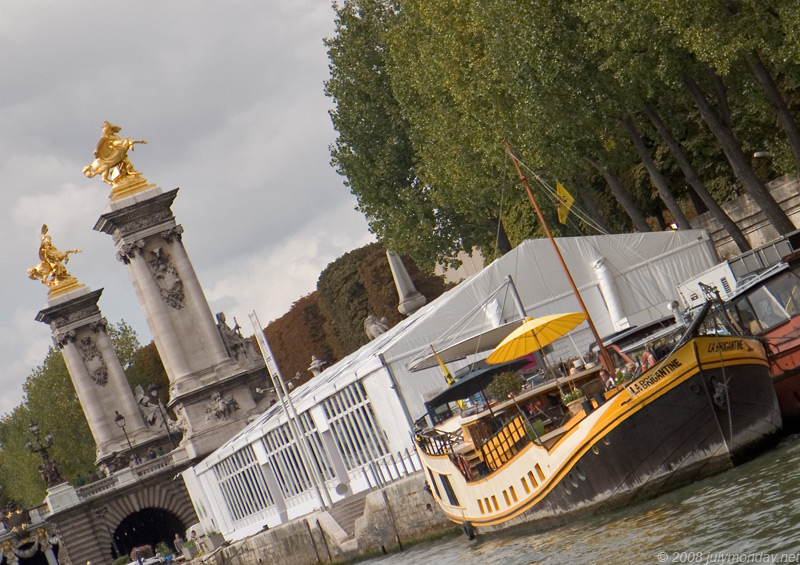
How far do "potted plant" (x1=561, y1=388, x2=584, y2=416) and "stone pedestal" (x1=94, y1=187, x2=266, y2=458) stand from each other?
45.6 m

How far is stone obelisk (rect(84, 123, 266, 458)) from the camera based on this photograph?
67875mm

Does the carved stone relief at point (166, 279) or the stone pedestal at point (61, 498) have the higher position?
the carved stone relief at point (166, 279)

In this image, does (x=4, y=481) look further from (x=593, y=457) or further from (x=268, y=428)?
(x=593, y=457)

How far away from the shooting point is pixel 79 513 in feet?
234

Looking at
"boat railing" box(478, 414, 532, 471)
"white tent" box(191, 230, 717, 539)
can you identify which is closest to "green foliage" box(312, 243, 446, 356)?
"white tent" box(191, 230, 717, 539)

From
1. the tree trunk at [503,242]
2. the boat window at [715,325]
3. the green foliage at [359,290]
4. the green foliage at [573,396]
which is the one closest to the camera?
the boat window at [715,325]

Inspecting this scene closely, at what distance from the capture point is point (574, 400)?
921 inches

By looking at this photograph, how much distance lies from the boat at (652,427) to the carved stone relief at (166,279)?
46.2 metres

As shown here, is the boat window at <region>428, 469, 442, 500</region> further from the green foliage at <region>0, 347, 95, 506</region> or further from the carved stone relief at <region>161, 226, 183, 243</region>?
the green foliage at <region>0, 347, 95, 506</region>

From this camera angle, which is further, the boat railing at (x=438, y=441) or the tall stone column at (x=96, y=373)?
the tall stone column at (x=96, y=373)

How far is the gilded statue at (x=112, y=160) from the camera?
241 feet

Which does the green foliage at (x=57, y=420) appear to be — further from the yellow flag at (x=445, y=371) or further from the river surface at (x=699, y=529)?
the river surface at (x=699, y=529)

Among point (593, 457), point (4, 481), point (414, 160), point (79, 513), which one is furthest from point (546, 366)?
point (4, 481)

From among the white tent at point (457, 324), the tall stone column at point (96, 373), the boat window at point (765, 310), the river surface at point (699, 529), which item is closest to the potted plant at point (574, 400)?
the river surface at point (699, 529)
